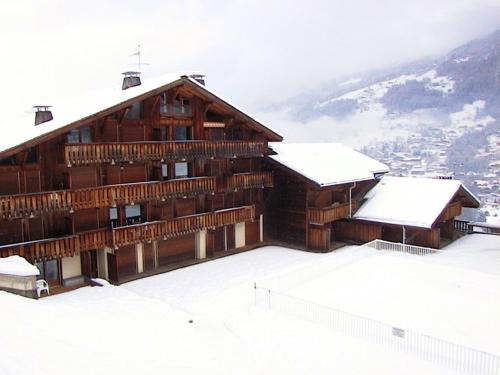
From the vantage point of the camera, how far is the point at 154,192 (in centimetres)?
2330

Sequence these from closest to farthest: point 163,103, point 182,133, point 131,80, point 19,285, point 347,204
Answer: point 19,285 → point 163,103 → point 182,133 → point 131,80 → point 347,204

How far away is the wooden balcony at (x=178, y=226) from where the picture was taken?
22.5 m

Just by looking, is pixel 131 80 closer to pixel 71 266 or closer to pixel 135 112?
pixel 135 112

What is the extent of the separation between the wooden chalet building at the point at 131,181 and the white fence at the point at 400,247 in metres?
7.54

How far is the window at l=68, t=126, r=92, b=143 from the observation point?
2158 centimetres

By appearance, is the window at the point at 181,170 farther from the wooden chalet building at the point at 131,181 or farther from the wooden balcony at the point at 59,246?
the wooden balcony at the point at 59,246

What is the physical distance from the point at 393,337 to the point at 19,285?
13.8 meters

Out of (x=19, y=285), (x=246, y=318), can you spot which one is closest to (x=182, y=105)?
(x=19, y=285)

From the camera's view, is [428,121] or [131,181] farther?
[428,121]

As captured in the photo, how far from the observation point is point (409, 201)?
30547 mm


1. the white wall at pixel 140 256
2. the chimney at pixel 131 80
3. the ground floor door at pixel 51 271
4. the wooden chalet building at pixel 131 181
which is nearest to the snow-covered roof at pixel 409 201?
the wooden chalet building at pixel 131 181

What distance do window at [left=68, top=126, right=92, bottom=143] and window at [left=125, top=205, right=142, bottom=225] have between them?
12.8ft

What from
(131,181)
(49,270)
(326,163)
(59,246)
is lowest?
(49,270)

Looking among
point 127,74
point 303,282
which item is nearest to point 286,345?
point 303,282
